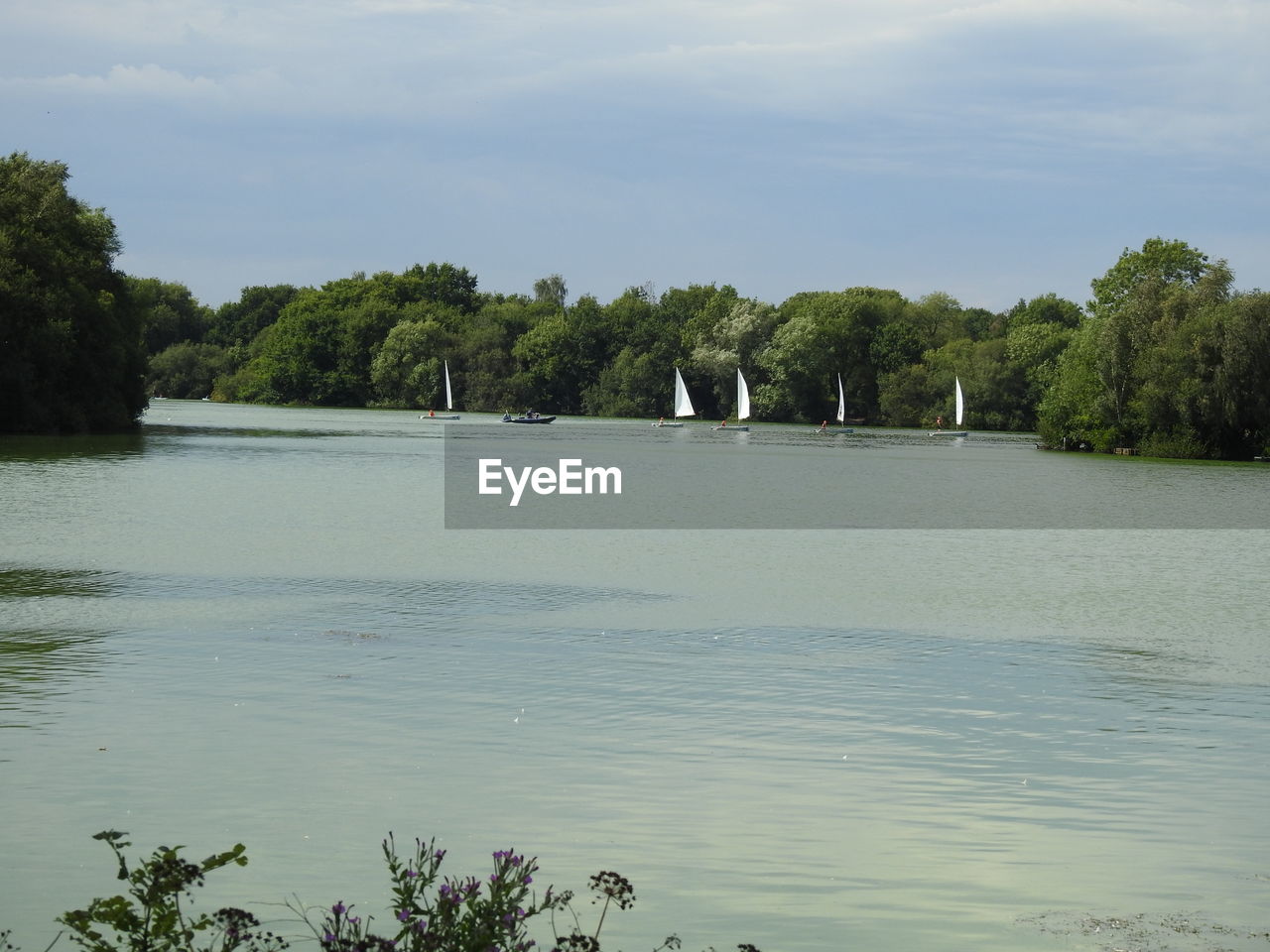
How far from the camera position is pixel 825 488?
54469 mm

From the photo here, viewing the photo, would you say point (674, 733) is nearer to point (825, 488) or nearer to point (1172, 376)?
point (825, 488)

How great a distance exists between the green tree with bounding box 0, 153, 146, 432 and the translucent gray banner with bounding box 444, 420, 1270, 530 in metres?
18.9

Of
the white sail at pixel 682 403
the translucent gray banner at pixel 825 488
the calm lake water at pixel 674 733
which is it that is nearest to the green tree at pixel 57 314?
the translucent gray banner at pixel 825 488

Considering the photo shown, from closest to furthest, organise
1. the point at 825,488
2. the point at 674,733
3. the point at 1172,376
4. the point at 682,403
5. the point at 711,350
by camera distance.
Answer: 1. the point at 674,733
2. the point at 825,488
3. the point at 1172,376
4. the point at 682,403
5. the point at 711,350

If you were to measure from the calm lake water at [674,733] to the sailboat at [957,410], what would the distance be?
90737 mm

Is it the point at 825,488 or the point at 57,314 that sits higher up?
the point at 57,314

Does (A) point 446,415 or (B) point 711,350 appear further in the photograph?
(A) point 446,415

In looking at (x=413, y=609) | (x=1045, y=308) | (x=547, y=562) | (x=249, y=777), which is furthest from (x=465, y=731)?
(x=1045, y=308)

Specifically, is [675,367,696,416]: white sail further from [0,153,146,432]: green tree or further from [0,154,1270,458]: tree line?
[0,153,146,432]: green tree

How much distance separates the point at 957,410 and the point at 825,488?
72.8 meters

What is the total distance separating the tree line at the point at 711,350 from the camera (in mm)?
76500

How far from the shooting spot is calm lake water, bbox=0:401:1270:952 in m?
8.52

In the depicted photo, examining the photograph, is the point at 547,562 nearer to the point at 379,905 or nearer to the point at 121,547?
the point at 121,547

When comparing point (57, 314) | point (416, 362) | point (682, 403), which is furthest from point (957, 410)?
point (57, 314)
